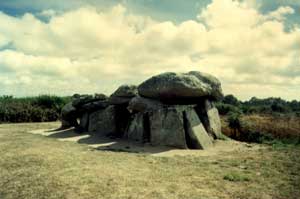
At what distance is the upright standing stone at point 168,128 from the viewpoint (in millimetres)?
12680

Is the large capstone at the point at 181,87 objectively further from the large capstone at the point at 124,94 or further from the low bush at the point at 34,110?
the low bush at the point at 34,110

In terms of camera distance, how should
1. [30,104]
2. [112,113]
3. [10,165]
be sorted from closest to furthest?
[10,165] → [112,113] → [30,104]

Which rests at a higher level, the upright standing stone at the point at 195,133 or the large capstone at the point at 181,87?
the large capstone at the point at 181,87

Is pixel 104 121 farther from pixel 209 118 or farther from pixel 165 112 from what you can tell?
pixel 209 118

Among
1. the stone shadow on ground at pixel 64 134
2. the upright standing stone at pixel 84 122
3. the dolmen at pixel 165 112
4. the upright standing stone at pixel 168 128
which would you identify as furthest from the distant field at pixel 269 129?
the stone shadow on ground at pixel 64 134

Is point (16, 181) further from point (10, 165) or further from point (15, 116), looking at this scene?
point (15, 116)

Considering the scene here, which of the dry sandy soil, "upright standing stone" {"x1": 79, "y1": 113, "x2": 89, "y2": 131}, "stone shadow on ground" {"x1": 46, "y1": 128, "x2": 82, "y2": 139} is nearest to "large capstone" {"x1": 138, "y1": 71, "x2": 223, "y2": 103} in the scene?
the dry sandy soil

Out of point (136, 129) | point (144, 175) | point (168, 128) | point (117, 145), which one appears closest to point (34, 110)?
point (136, 129)

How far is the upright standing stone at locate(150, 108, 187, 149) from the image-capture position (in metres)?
12.7

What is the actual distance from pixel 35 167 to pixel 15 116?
1673 cm

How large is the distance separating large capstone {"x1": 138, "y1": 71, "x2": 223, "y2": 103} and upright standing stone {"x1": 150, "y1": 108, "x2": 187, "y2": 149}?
853 mm

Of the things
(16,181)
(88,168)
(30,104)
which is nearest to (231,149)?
(88,168)

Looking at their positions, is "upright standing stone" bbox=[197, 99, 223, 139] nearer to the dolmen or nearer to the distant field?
the dolmen

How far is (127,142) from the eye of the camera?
1391cm
